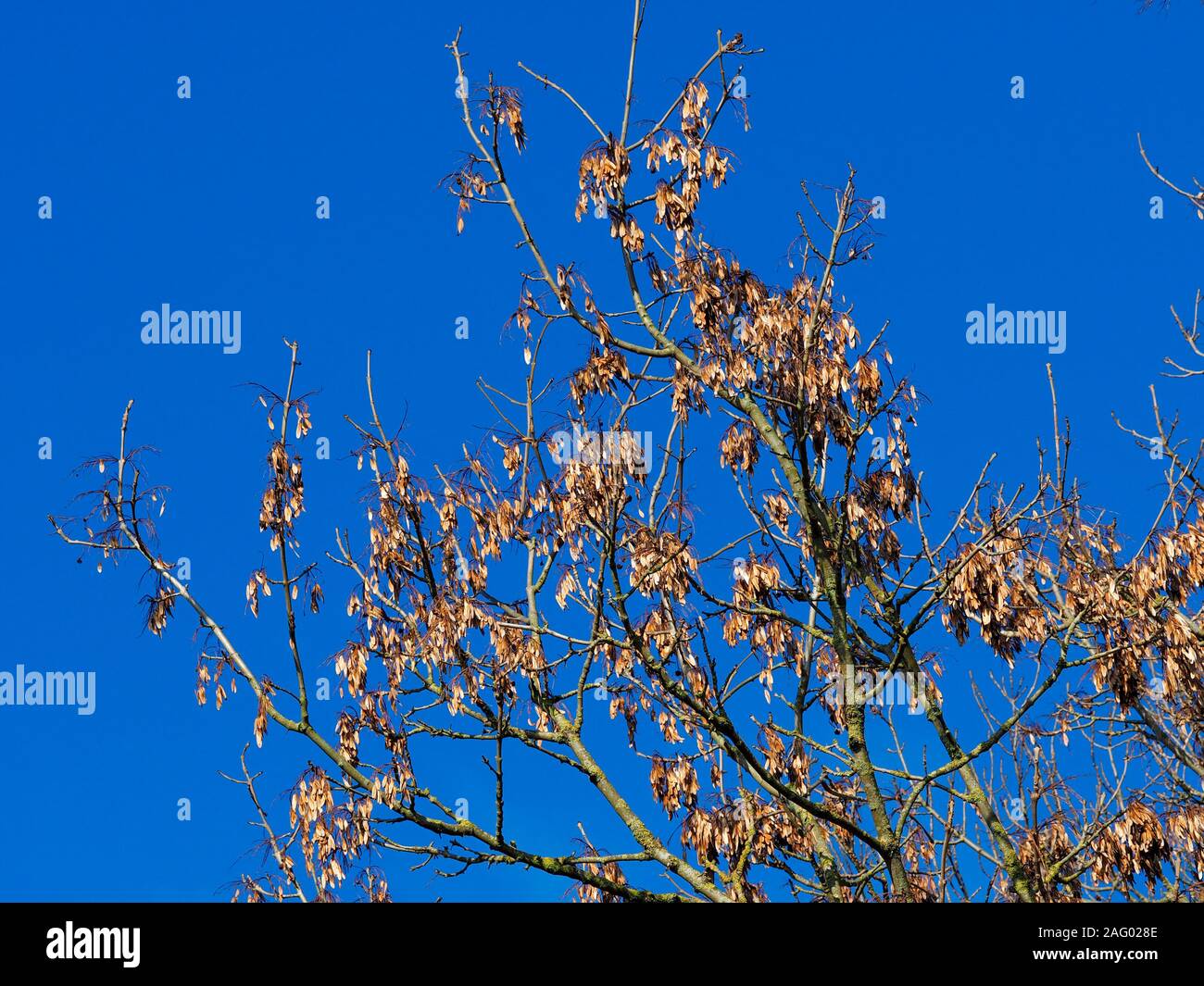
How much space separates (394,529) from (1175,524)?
631 cm

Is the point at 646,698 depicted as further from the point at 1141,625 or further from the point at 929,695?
the point at 1141,625

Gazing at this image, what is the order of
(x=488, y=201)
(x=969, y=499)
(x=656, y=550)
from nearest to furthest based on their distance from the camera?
1. (x=656, y=550)
2. (x=969, y=499)
3. (x=488, y=201)

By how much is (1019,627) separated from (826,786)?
2.34 metres

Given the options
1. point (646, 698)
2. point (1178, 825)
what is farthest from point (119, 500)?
point (1178, 825)

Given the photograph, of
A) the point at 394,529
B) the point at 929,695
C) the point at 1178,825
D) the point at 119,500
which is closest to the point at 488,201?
the point at 394,529

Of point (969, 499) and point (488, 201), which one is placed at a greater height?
point (488, 201)

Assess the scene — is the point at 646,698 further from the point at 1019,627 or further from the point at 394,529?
the point at 1019,627

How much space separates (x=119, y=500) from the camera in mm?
10891

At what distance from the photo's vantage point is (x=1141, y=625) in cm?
1112
